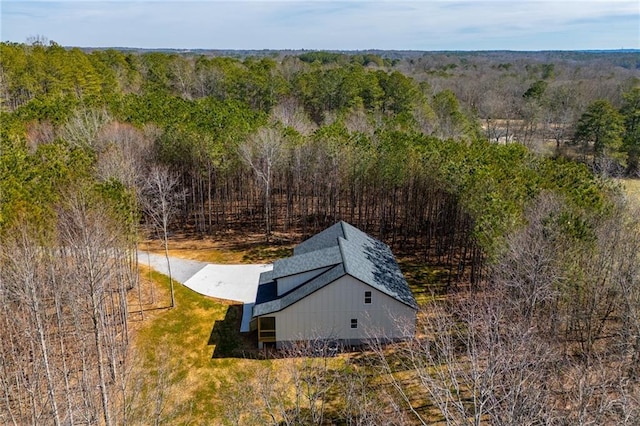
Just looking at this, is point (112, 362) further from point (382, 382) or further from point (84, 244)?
point (382, 382)

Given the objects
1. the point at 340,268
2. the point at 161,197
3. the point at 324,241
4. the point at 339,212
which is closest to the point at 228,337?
the point at 340,268

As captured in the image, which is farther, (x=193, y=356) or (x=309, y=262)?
(x=309, y=262)

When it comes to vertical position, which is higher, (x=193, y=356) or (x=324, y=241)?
(x=324, y=241)

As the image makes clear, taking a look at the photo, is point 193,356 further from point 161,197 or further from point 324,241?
point 324,241

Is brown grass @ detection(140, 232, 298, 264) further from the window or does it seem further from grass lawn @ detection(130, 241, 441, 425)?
the window

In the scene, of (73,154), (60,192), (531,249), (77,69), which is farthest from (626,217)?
(77,69)

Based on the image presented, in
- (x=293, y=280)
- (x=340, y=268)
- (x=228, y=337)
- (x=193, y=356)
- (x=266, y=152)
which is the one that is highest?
(x=266, y=152)

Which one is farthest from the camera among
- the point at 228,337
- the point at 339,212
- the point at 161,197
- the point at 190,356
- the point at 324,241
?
the point at 339,212
